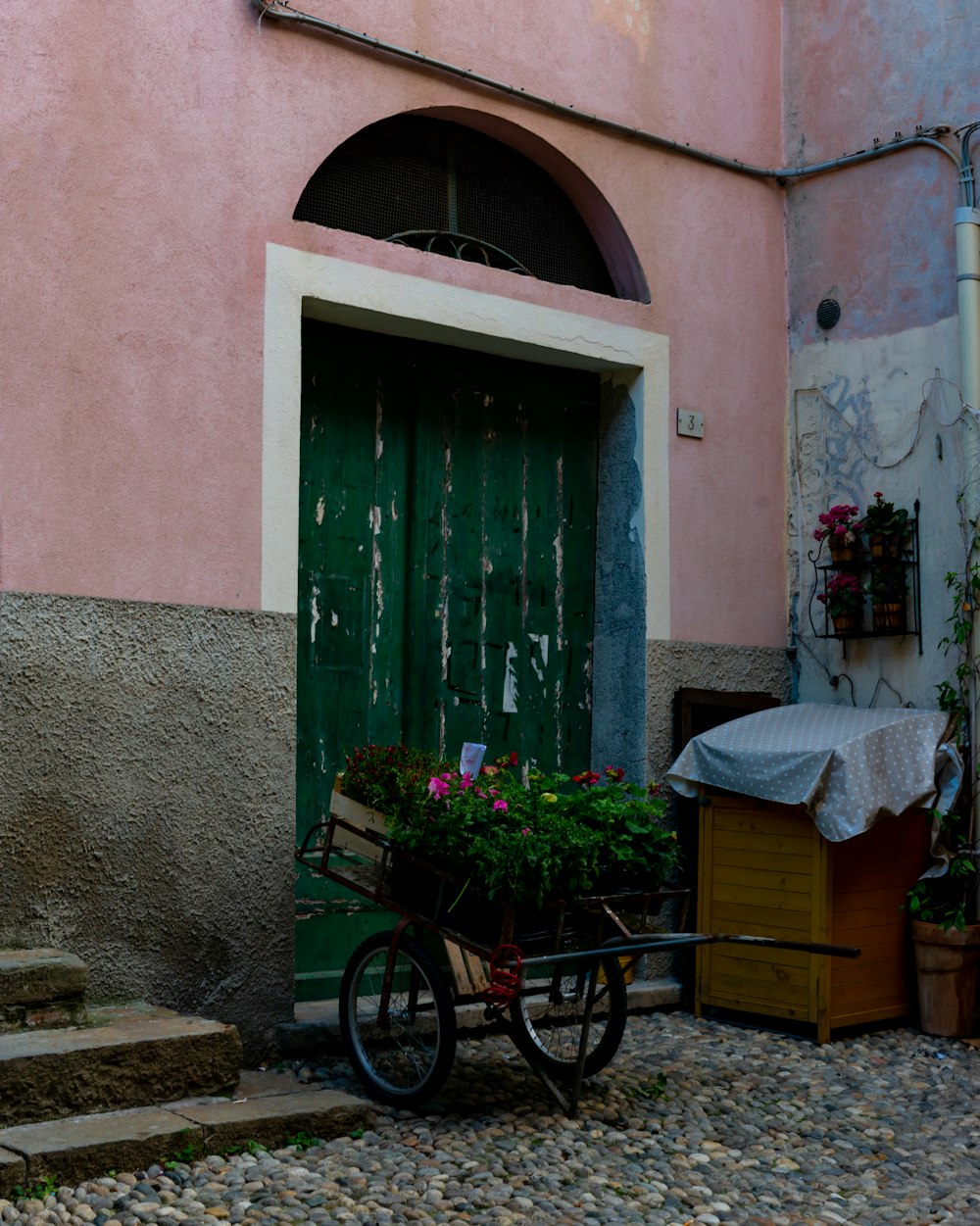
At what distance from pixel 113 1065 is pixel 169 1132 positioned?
1.06 ft

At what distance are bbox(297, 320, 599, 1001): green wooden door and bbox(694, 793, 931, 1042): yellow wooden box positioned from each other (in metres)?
0.90

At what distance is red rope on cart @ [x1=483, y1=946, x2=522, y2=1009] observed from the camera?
165 inches

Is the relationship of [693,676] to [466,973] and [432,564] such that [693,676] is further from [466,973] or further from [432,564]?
[466,973]

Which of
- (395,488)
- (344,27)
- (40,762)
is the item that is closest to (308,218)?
(344,27)

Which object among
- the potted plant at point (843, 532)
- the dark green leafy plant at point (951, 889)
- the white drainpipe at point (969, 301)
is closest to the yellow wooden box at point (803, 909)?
the dark green leafy plant at point (951, 889)

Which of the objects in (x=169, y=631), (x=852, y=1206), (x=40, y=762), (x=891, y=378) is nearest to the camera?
(x=852, y=1206)

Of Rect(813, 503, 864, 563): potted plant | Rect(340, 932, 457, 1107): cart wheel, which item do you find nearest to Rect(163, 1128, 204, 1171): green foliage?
Rect(340, 932, 457, 1107): cart wheel

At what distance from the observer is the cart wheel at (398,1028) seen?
14.6 ft

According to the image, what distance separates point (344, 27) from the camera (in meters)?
5.74

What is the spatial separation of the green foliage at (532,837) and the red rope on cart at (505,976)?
168 millimetres

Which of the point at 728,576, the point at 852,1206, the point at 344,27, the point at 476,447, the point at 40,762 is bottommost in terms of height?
the point at 852,1206

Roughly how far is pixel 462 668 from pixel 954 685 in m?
2.27

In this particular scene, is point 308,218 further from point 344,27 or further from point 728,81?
point 728,81

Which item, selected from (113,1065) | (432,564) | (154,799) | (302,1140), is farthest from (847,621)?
(113,1065)
